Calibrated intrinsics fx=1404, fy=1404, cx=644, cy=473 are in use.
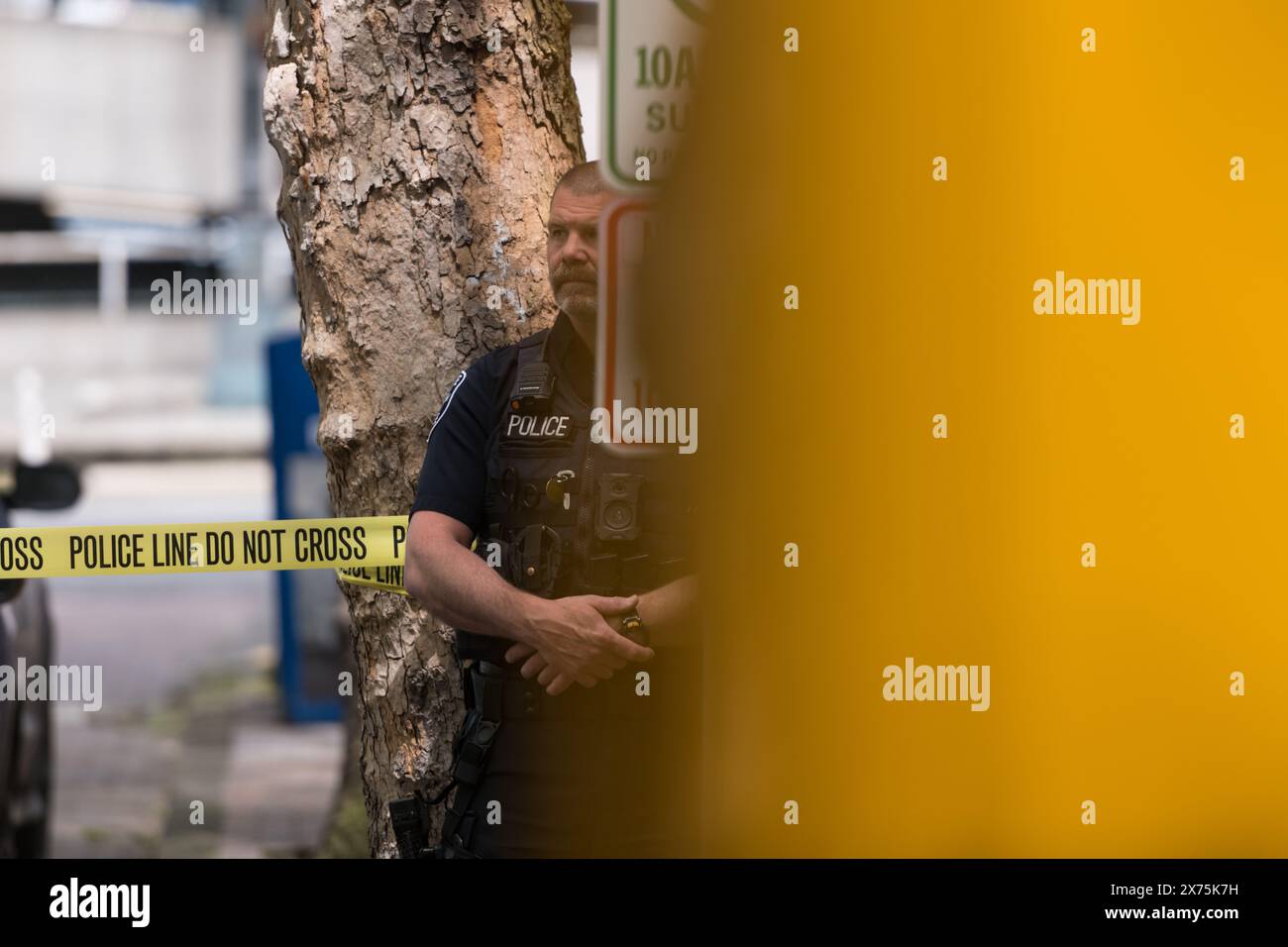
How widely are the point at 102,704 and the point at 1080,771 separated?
301 inches

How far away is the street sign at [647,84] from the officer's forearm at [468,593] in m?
0.87

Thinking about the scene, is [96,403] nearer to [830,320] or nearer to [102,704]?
[102,704]

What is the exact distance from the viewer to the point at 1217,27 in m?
2.95

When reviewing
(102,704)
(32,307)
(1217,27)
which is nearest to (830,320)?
(1217,27)

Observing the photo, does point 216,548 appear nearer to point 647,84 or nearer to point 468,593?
point 468,593

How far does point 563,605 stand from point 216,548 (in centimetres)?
108

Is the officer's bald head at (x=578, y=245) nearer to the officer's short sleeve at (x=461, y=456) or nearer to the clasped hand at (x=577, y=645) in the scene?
the officer's short sleeve at (x=461, y=456)

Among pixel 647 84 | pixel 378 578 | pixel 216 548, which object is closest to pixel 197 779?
pixel 216 548

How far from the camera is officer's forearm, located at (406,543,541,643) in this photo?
2.95 m

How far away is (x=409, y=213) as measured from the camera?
3.46 m

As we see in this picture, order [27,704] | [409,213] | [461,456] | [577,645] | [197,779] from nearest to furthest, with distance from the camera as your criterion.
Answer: [577,645], [461,456], [409,213], [27,704], [197,779]

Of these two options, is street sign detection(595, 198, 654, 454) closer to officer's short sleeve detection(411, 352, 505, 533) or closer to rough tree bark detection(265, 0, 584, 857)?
officer's short sleeve detection(411, 352, 505, 533)

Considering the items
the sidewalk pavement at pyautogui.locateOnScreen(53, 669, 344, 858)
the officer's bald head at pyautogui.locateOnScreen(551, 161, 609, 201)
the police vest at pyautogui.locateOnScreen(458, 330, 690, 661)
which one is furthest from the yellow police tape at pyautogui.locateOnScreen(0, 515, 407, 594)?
the sidewalk pavement at pyautogui.locateOnScreen(53, 669, 344, 858)

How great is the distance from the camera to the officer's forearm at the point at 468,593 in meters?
2.95
